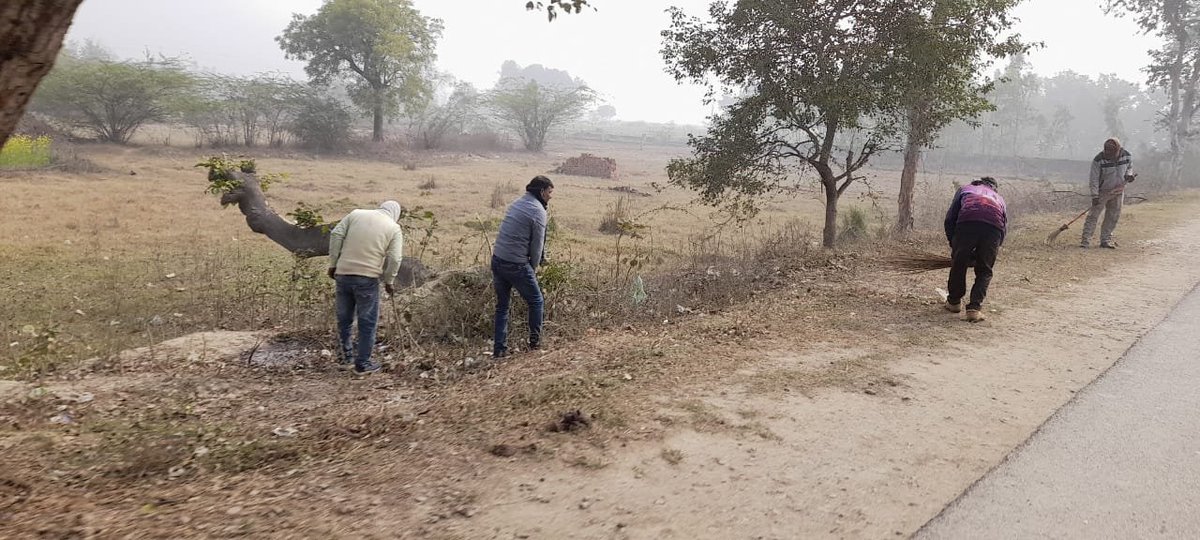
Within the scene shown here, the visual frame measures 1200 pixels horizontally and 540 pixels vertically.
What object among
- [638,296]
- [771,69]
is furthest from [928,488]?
[771,69]

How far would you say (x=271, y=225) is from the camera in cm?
733

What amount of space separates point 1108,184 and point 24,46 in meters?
12.3

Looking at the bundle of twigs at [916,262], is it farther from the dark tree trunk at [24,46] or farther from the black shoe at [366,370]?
the dark tree trunk at [24,46]

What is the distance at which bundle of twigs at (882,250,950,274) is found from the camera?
727 centimetres

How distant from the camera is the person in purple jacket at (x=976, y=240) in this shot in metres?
5.97

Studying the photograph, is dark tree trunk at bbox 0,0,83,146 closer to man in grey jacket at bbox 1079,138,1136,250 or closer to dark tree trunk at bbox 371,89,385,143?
man in grey jacket at bbox 1079,138,1136,250

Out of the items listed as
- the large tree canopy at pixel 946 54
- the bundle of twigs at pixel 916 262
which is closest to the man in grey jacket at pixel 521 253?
the bundle of twigs at pixel 916 262

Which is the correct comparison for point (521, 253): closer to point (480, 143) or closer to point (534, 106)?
point (480, 143)

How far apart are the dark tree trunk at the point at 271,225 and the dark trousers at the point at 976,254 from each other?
559cm

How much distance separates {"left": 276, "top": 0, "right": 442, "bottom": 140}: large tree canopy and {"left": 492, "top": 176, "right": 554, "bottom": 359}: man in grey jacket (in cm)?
3046

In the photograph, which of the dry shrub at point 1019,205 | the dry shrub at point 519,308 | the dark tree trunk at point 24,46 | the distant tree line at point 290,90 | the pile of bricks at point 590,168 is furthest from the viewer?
the pile of bricks at point 590,168

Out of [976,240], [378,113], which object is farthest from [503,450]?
[378,113]

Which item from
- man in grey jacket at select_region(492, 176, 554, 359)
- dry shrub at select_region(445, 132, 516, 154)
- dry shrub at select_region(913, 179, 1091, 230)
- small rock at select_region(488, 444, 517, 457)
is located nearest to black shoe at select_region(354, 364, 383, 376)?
man in grey jacket at select_region(492, 176, 554, 359)

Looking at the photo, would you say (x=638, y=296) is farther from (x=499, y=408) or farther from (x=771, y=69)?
(x=771, y=69)
